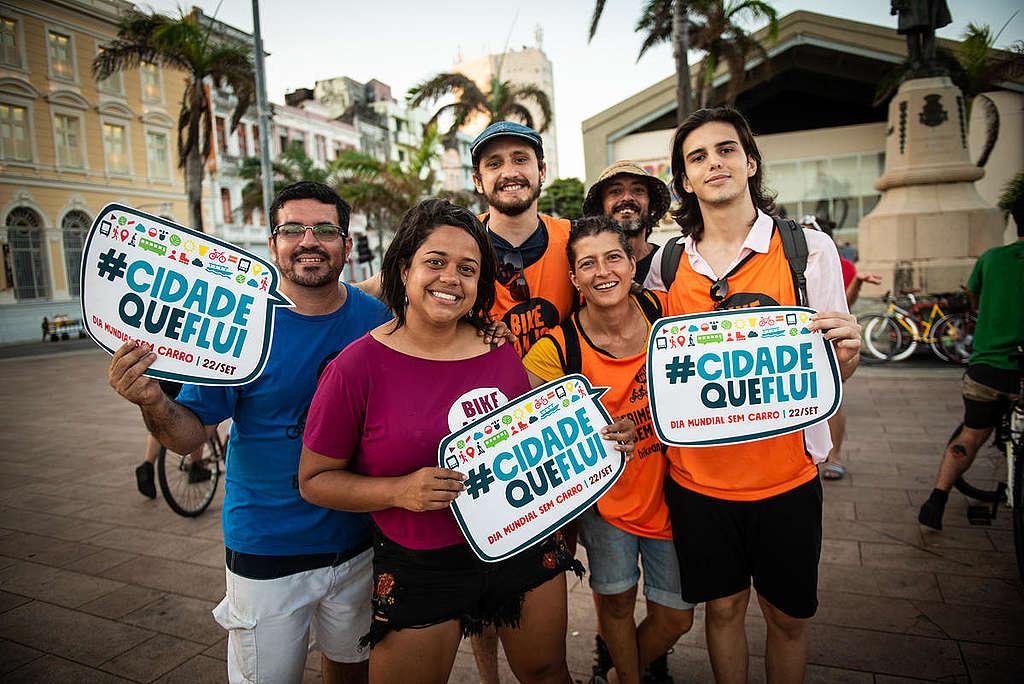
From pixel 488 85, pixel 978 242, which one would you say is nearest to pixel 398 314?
pixel 978 242

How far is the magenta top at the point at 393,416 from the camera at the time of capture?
1.72 meters

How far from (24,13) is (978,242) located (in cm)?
3407

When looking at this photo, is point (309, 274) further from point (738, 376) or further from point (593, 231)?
point (738, 376)

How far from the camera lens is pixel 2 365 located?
16859 mm

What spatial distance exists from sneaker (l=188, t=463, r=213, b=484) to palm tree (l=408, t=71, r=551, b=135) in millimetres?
15171

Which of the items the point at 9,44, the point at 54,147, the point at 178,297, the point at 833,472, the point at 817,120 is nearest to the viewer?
the point at 178,297

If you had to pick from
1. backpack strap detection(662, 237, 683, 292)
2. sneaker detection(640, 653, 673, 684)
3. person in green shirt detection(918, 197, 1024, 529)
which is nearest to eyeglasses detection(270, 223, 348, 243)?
backpack strap detection(662, 237, 683, 292)

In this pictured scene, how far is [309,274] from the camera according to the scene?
2.17 metres

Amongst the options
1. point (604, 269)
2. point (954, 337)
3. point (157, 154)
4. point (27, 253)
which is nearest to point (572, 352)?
point (604, 269)

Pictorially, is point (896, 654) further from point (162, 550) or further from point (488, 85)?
point (488, 85)

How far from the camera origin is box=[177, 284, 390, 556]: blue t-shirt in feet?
6.75

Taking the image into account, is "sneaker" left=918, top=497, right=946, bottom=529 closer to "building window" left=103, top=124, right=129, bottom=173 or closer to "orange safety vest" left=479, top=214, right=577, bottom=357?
"orange safety vest" left=479, top=214, right=577, bottom=357

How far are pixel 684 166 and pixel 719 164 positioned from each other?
0.22 metres

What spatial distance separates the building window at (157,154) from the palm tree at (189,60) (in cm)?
1472
